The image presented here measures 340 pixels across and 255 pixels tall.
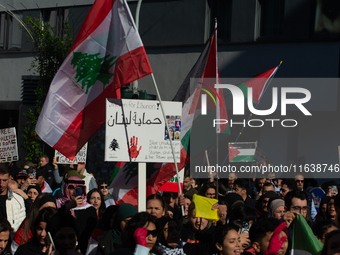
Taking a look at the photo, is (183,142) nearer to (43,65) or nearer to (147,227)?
(147,227)

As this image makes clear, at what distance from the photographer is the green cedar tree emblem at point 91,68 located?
7.07 metres

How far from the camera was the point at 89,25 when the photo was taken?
7.27m

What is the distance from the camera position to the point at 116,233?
16.3ft

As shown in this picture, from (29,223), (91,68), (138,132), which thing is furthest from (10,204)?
(91,68)

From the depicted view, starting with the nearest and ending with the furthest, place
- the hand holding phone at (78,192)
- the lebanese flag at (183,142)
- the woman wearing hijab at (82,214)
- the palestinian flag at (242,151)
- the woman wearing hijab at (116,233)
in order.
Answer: the woman wearing hijab at (116,233)
the woman wearing hijab at (82,214)
the hand holding phone at (78,192)
the lebanese flag at (183,142)
the palestinian flag at (242,151)

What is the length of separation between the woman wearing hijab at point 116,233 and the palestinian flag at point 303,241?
1.62 meters

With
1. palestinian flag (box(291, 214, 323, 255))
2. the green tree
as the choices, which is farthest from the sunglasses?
the green tree

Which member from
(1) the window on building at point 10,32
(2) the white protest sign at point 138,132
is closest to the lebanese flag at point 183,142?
(2) the white protest sign at point 138,132

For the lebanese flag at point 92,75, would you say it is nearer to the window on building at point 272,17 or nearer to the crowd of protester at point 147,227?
the crowd of protester at point 147,227

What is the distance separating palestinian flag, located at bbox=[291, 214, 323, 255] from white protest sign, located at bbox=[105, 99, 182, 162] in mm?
2314

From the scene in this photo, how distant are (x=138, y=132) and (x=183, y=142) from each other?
1.89 meters

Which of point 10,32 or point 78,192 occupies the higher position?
point 10,32

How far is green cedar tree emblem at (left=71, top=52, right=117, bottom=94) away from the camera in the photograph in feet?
23.2

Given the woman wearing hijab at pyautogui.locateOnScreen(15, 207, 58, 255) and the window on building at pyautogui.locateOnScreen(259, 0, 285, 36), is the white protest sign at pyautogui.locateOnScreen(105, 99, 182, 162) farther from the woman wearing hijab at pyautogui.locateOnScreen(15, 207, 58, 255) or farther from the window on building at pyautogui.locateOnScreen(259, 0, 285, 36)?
the window on building at pyautogui.locateOnScreen(259, 0, 285, 36)
